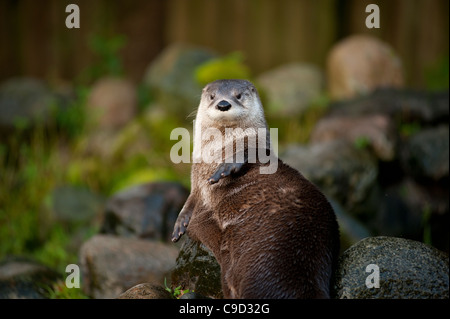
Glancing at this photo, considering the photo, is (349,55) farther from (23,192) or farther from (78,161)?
(23,192)

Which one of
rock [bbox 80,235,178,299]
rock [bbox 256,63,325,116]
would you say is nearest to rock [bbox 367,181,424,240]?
rock [bbox 256,63,325,116]

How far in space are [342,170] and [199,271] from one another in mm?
2872

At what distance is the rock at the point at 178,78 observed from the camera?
7977mm

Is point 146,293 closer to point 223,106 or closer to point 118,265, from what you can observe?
point 223,106

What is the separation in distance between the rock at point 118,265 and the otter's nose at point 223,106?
1794 mm

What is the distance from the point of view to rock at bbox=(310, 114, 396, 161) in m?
6.08

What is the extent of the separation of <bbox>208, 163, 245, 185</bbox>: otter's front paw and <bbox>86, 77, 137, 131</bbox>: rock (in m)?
5.56

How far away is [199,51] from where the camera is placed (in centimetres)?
828

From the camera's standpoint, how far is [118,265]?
4480 mm

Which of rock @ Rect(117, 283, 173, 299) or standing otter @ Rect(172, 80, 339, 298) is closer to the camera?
standing otter @ Rect(172, 80, 339, 298)

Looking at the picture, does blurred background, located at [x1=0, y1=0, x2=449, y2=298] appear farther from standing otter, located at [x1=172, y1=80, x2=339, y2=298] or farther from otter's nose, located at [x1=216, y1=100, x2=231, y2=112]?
otter's nose, located at [x1=216, y1=100, x2=231, y2=112]

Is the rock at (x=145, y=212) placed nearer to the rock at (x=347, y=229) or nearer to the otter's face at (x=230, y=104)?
the rock at (x=347, y=229)

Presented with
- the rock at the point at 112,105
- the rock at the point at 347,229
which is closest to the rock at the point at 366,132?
the rock at the point at 347,229

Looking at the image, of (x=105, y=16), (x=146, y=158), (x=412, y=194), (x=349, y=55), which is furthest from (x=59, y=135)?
(x=412, y=194)
